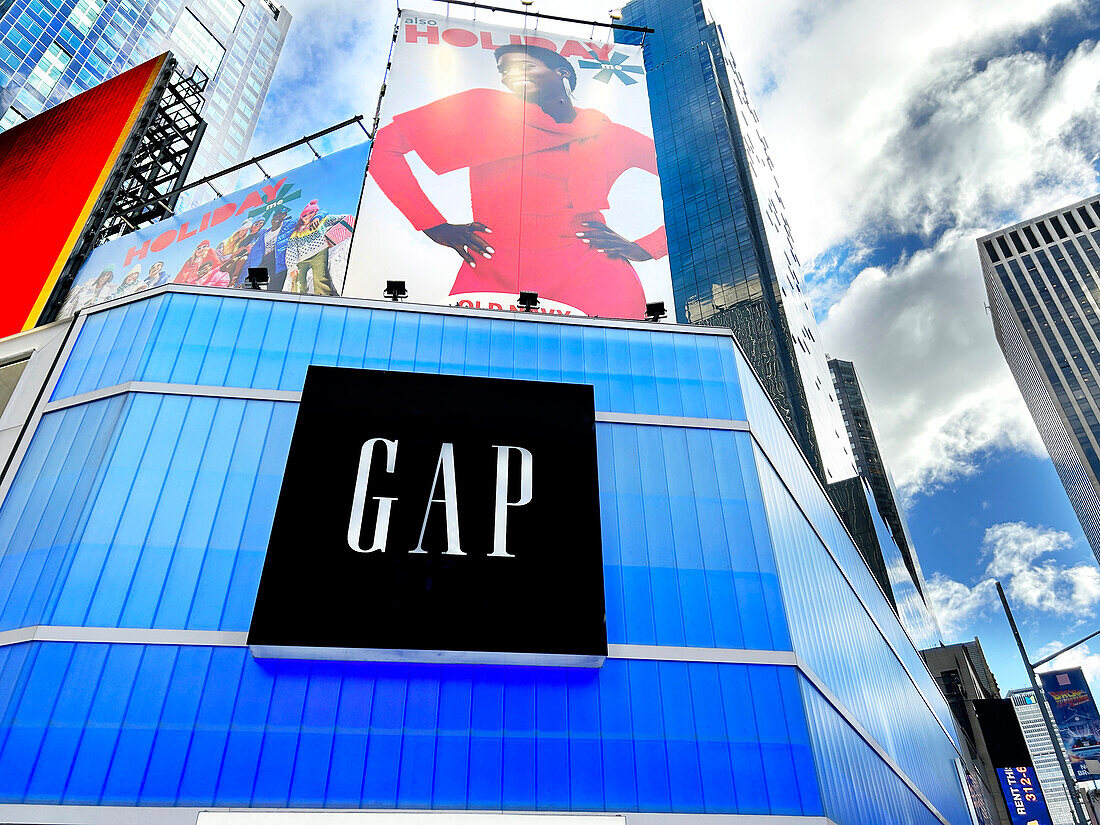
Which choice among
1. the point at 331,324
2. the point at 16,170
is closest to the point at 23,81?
the point at 16,170

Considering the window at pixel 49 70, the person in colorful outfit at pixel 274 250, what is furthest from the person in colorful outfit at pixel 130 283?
the window at pixel 49 70

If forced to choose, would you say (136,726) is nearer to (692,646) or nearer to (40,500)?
(40,500)

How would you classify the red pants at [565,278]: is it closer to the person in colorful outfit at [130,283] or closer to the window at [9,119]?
the person in colorful outfit at [130,283]

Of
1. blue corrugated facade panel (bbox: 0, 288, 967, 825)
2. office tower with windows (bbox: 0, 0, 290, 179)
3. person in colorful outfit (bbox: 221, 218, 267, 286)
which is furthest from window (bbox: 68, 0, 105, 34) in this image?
blue corrugated facade panel (bbox: 0, 288, 967, 825)

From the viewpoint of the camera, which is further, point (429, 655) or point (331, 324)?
point (331, 324)

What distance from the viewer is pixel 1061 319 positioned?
524ft

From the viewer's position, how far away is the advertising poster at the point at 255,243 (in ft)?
80.3

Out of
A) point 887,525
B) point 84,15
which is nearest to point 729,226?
point 887,525

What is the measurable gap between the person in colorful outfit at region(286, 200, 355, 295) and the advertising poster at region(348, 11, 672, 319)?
1.46 m

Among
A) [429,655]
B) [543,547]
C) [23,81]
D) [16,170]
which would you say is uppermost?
[23,81]

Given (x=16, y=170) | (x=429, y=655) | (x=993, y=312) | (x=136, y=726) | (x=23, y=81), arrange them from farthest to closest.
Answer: (x=993, y=312) < (x=23, y=81) < (x=16, y=170) < (x=429, y=655) < (x=136, y=726)

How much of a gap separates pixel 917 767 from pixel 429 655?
2193 cm

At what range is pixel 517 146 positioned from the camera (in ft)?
85.8

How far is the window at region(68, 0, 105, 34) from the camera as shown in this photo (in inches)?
3757
